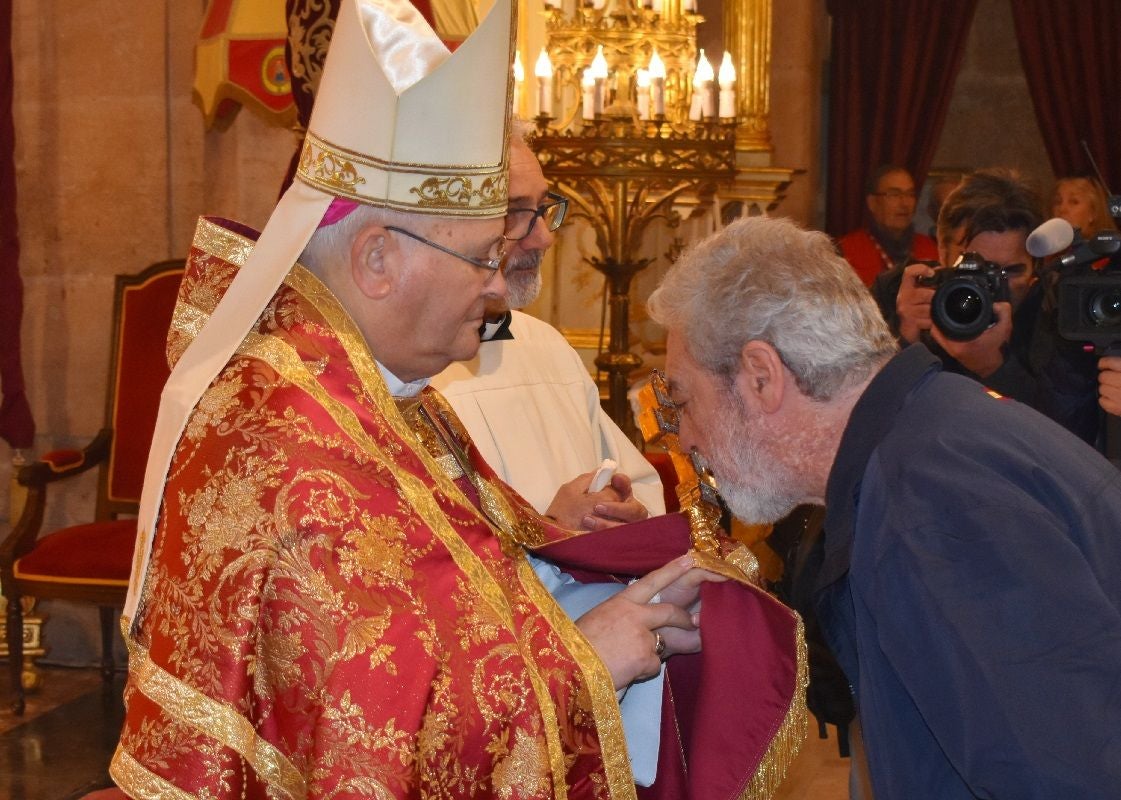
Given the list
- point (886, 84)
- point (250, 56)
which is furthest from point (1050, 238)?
point (886, 84)

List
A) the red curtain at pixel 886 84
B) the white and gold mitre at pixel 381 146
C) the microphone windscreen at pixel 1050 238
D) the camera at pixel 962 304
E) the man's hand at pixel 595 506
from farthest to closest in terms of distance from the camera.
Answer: the red curtain at pixel 886 84 → the camera at pixel 962 304 → the microphone windscreen at pixel 1050 238 → the man's hand at pixel 595 506 → the white and gold mitre at pixel 381 146

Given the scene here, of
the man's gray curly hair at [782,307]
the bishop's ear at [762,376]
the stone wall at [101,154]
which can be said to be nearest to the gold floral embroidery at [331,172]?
the man's gray curly hair at [782,307]

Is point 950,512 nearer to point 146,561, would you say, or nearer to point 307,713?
point 307,713

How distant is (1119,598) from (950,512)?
25 centimetres

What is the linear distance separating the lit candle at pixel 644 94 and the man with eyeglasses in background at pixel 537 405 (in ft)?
6.27

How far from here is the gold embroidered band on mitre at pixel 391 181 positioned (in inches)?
81.7

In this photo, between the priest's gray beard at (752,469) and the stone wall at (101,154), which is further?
the stone wall at (101,154)

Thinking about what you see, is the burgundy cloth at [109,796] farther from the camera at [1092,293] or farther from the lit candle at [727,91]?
the lit candle at [727,91]

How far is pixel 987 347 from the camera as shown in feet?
11.5

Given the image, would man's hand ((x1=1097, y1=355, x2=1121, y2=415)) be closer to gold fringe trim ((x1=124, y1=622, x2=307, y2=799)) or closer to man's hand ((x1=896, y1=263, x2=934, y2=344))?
man's hand ((x1=896, y1=263, x2=934, y2=344))

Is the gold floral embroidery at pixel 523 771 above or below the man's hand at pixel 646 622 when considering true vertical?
below

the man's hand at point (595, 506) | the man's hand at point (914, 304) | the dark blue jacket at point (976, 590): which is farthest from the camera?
the man's hand at point (914, 304)

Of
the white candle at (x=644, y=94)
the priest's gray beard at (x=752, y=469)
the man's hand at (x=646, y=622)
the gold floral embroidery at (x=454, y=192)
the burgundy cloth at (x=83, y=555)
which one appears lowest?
the burgundy cloth at (x=83, y=555)

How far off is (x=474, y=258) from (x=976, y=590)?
2.84 ft
